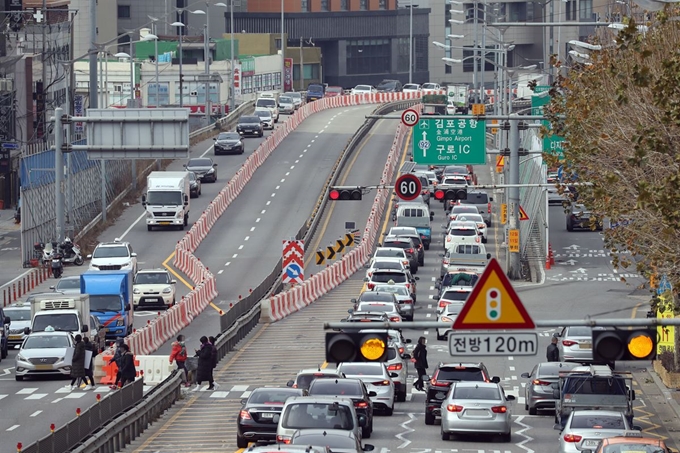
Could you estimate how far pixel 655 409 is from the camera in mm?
38375

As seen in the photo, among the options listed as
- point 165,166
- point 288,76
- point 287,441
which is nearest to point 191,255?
point 165,166

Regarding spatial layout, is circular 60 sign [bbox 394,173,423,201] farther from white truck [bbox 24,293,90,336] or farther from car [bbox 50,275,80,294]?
white truck [bbox 24,293,90,336]

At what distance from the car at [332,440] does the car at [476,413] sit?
5.97m

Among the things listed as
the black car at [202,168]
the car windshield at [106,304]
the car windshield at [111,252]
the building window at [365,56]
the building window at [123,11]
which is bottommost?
→ the car windshield at [106,304]

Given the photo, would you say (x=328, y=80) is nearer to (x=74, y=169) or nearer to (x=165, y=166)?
(x=165, y=166)

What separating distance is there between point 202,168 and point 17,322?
1472 inches

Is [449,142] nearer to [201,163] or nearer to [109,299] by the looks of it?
[109,299]

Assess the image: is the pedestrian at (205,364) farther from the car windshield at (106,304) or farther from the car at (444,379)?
the car windshield at (106,304)

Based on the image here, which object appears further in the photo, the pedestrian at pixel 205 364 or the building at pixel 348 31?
the building at pixel 348 31

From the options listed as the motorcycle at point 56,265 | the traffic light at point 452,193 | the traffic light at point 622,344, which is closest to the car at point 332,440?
the traffic light at point 622,344

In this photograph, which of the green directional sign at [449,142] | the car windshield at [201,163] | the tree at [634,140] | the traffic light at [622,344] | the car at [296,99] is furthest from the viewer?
the car at [296,99]

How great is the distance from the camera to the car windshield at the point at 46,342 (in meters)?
42.1

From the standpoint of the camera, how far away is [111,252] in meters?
61.0

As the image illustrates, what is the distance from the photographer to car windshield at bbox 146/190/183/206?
73.1 m
